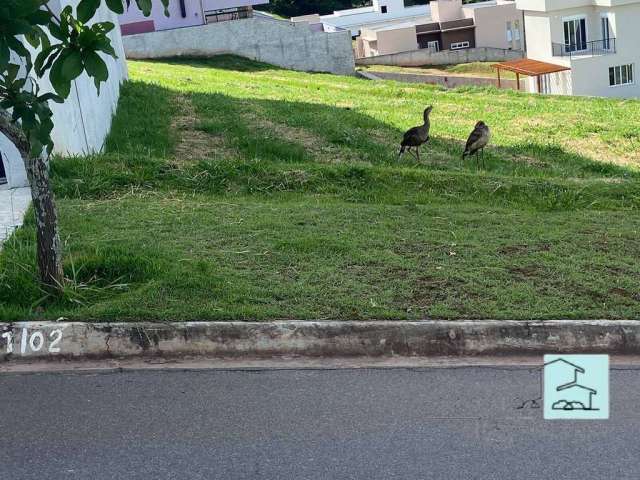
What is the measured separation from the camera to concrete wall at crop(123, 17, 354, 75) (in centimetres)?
4209

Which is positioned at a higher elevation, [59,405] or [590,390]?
[59,405]

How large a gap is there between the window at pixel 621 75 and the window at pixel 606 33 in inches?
42.4

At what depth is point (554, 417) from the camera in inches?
196

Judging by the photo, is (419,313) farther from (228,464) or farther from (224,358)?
(228,464)

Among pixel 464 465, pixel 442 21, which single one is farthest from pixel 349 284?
pixel 442 21

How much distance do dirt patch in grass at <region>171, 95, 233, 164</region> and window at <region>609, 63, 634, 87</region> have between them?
29.2 meters

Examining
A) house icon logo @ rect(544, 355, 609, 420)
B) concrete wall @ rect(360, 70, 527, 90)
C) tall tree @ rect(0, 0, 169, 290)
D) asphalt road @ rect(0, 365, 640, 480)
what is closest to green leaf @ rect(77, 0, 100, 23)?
tall tree @ rect(0, 0, 169, 290)

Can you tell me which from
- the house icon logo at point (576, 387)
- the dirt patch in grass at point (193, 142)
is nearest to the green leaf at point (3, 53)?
the house icon logo at point (576, 387)

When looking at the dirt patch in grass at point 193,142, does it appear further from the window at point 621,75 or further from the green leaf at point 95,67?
the window at point 621,75

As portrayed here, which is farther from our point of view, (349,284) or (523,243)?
(523,243)

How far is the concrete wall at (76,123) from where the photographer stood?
10.2m

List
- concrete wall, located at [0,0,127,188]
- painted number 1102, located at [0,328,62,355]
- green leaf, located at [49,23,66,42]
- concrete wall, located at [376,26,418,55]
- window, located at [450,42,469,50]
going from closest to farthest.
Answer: green leaf, located at [49,23,66,42], painted number 1102, located at [0,328,62,355], concrete wall, located at [0,0,127,188], concrete wall, located at [376,26,418,55], window, located at [450,42,469,50]

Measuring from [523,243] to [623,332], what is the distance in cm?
181

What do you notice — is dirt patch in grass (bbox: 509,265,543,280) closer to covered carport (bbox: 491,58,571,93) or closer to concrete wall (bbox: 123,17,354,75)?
covered carport (bbox: 491,58,571,93)
